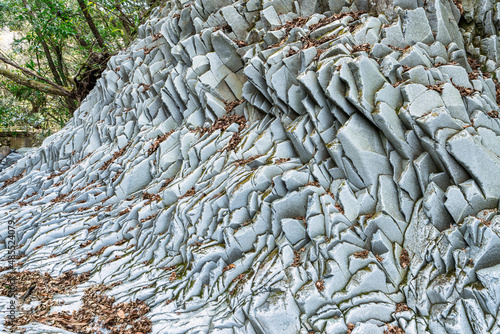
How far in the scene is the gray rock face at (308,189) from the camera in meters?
6.57

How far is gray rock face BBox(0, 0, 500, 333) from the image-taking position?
657 cm

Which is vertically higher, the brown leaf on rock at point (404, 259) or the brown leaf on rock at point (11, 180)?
the brown leaf on rock at point (11, 180)

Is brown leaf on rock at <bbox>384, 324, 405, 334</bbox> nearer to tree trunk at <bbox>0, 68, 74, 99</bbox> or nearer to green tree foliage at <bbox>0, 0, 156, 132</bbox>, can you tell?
green tree foliage at <bbox>0, 0, 156, 132</bbox>

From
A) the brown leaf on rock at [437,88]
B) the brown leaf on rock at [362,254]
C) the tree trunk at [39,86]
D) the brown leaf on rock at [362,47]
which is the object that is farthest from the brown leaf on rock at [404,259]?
the tree trunk at [39,86]

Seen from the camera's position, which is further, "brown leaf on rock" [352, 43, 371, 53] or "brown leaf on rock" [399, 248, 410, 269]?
"brown leaf on rock" [352, 43, 371, 53]

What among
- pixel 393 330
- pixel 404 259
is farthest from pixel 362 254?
pixel 393 330

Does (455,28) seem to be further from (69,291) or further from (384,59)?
(69,291)

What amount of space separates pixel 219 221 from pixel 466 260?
550 cm

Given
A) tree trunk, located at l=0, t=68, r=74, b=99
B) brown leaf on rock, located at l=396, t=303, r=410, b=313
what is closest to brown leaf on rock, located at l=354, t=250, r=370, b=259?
brown leaf on rock, located at l=396, t=303, r=410, b=313

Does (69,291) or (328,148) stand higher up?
(328,148)

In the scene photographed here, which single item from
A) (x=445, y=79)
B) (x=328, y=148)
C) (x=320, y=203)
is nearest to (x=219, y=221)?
(x=320, y=203)

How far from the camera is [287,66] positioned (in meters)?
9.86

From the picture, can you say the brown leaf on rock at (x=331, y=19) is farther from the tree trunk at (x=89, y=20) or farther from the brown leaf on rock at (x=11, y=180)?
the brown leaf on rock at (x=11, y=180)

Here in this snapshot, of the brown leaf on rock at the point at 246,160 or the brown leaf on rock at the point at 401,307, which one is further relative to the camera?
the brown leaf on rock at the point at 246,160
